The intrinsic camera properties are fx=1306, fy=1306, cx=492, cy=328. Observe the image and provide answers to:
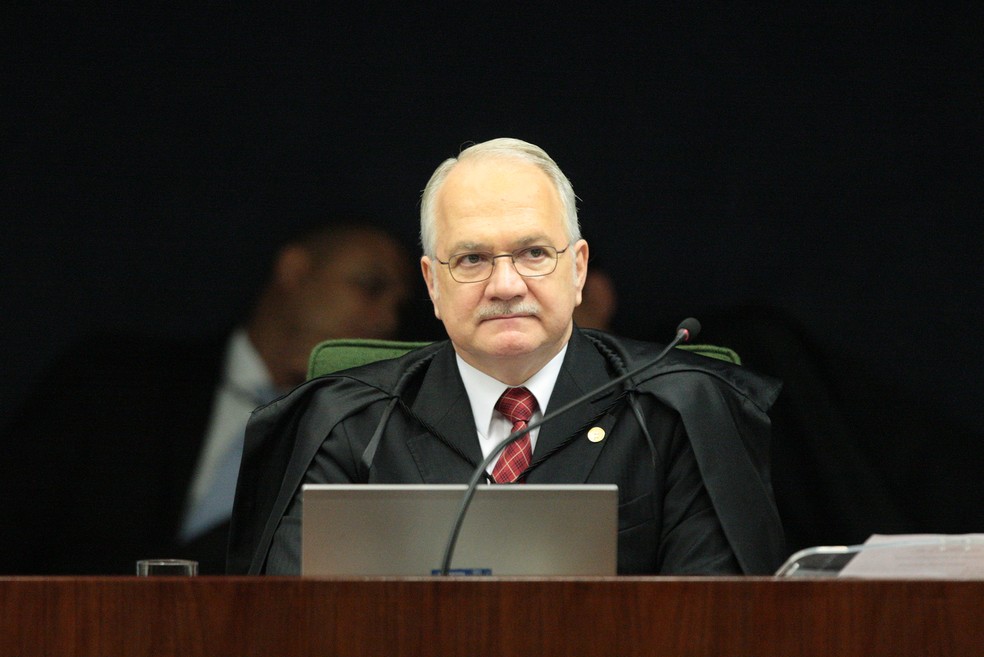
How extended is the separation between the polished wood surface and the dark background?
232cm

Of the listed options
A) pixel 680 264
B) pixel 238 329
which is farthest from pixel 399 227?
pixel 680 264

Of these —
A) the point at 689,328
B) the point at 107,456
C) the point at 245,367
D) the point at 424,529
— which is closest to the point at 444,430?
the point at 689,328

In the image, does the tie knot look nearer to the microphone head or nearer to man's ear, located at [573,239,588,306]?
man's ear, located at [573,239,588,306]

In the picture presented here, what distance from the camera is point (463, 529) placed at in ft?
4.57

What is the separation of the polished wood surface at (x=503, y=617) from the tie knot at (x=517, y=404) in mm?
1098

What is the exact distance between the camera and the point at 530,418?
2.19 m

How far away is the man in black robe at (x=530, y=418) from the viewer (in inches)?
81.7

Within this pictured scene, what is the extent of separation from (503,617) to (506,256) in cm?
112

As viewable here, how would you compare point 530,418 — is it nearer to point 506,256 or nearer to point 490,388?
point 490,388

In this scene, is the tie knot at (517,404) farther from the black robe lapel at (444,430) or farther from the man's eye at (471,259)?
the man's eye at (471,259)

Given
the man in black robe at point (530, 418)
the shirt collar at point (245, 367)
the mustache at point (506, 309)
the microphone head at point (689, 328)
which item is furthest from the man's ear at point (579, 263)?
the shirt collar at point (245, 367)

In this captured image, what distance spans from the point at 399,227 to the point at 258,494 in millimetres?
1355

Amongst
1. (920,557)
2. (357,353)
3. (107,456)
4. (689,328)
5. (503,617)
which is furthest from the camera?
(107,456)

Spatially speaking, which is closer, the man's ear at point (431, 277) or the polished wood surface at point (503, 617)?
the polished wood surface at point (503, 617)
